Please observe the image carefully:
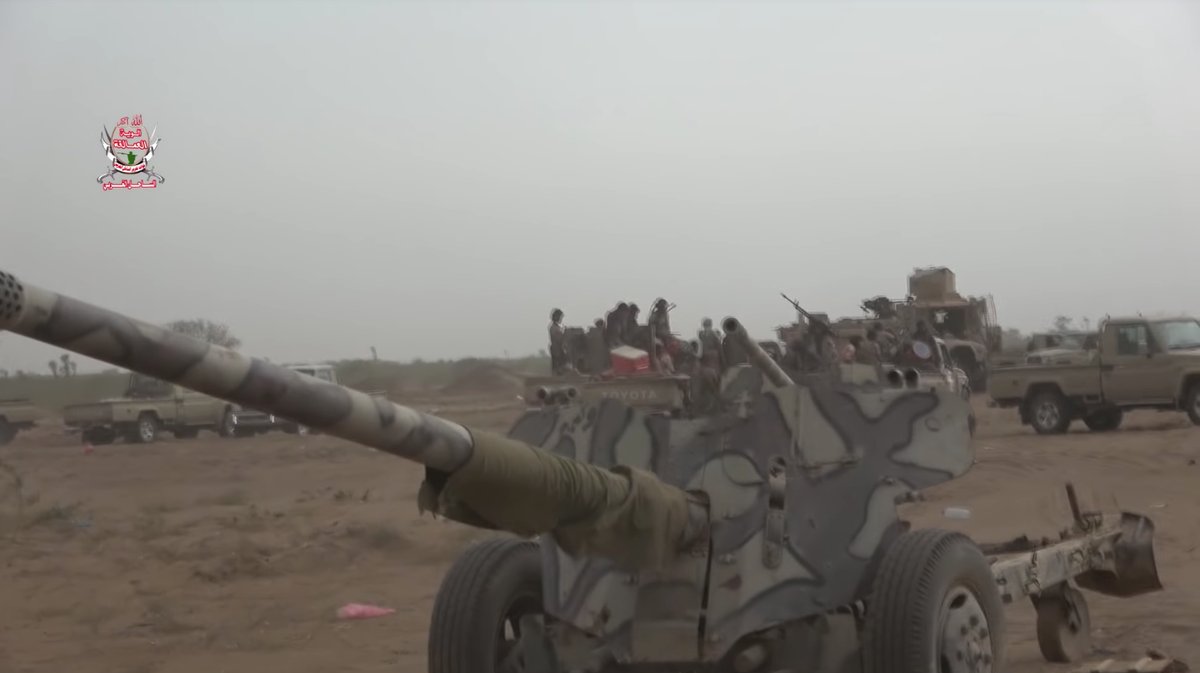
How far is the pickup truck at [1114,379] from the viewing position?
18.0 metres

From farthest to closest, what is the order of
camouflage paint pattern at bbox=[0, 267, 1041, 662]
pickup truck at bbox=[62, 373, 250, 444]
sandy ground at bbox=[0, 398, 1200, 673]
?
pickup truck at bbox=[62, 373, 250, 444] < sandy ground at bbox=[0, 398, 1200, 673] < camouflage paint pattern at bbox=[0, 267, 1041, 662]

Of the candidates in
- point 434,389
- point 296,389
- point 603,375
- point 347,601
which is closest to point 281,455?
point 603,375

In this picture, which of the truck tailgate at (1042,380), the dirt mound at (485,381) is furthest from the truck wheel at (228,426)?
the dirt mound at (485,381)

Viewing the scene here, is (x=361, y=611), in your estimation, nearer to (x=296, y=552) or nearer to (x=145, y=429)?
(x=296, y=552)

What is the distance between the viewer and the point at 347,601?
31.5 ft

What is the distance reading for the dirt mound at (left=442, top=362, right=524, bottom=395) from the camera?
4619 centimetres

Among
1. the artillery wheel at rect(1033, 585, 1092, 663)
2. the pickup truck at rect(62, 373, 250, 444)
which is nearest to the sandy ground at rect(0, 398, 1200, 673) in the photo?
the artillery wheel at rect(1033, 585, 1092, 663)

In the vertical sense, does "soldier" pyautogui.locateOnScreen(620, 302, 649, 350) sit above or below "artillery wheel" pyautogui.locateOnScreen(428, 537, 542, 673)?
above

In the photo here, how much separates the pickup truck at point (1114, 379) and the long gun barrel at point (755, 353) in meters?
13.7

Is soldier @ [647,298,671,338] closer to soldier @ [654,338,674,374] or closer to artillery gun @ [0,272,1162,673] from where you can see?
soldier @ [654,338,674,374]

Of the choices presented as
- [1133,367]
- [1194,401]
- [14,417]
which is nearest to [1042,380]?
[1133,367]

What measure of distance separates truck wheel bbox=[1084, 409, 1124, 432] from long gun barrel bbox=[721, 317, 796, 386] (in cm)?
1480

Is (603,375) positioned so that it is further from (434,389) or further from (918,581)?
(434,389)

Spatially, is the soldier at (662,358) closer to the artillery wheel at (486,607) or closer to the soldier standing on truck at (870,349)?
the soldier standing on truck at (870,349)
